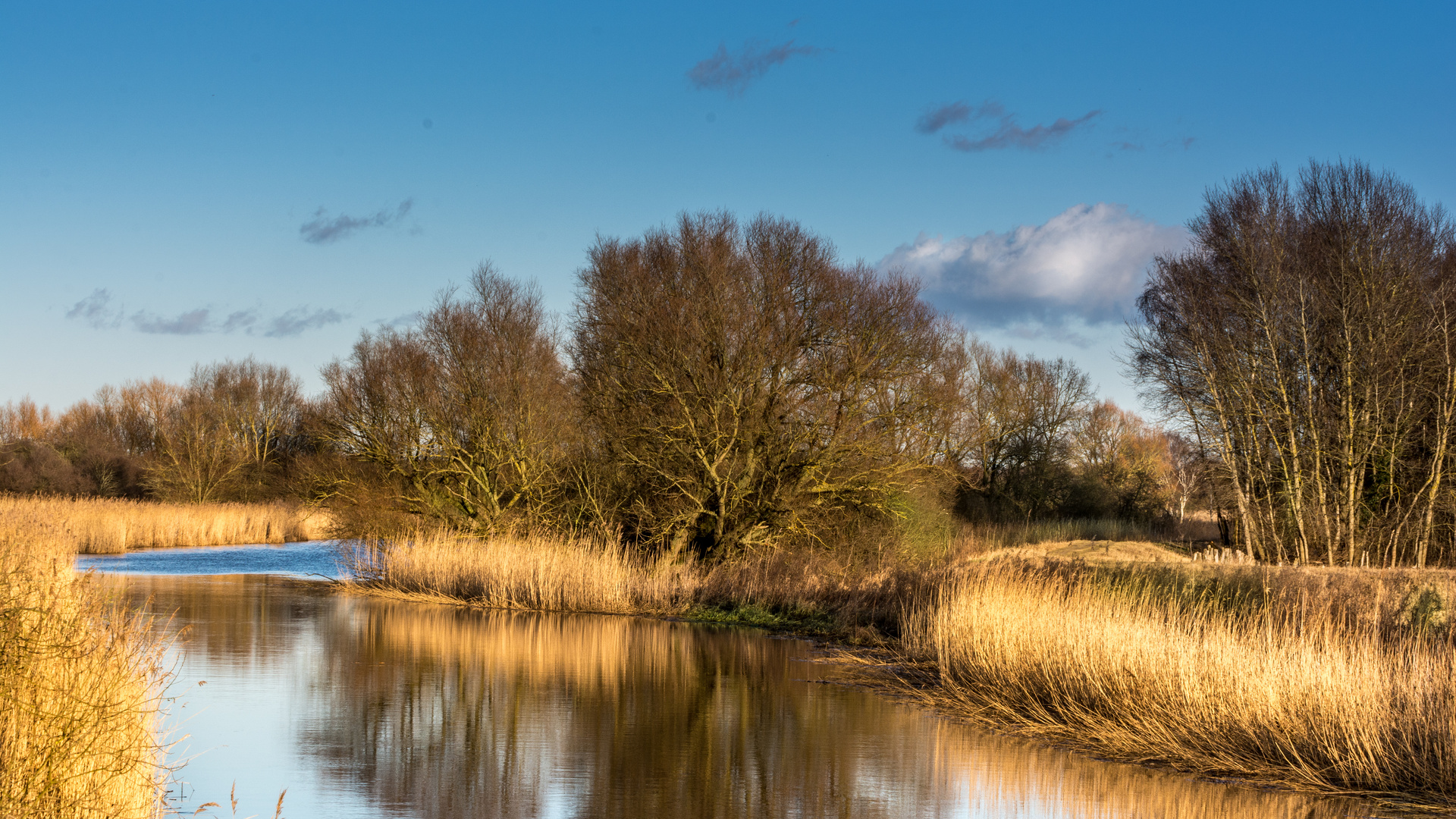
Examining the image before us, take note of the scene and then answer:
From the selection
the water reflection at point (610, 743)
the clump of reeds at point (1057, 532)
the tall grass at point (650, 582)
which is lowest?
the water reflection at point (610, 743)

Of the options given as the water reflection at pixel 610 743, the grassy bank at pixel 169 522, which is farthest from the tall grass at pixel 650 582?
the grassy bank at pixel 169 522

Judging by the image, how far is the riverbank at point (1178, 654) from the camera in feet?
30.0

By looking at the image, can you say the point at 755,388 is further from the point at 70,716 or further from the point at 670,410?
the point at 70,716

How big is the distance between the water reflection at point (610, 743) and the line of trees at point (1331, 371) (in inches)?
721

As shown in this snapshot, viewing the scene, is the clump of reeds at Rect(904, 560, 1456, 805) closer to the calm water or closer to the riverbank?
the riverbank

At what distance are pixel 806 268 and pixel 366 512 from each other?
45.6ft

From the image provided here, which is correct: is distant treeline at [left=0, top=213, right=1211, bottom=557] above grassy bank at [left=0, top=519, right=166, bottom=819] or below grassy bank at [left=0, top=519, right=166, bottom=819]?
above

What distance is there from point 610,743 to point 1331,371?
26.8 metres

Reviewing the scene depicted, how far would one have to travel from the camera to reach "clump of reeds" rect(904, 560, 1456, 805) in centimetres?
904

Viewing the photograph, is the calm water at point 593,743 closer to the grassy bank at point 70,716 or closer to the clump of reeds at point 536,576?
the grassy bank at point 70,716

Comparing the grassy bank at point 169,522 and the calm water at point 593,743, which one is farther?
the grassy bank at point 169,522

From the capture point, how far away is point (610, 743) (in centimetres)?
1051

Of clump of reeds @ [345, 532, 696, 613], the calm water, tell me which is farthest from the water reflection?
clump of reeds @ [345, 532, 696, 613]

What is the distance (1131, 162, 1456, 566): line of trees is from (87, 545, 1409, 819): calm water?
1817cm
